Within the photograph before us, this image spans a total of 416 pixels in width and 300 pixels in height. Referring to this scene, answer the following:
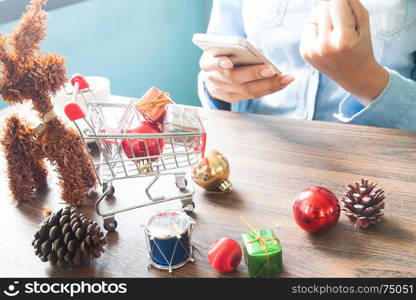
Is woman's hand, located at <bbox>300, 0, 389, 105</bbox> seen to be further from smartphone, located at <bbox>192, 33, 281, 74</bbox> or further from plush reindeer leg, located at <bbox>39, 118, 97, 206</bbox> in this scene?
plush reindeer leg, located at <bbox>39, 118, 97, 206</bbox>

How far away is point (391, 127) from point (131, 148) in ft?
1.82

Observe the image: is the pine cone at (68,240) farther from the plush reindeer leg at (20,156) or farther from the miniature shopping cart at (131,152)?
the plush reindeer leg at (20,156)

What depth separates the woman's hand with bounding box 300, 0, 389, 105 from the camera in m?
0.76

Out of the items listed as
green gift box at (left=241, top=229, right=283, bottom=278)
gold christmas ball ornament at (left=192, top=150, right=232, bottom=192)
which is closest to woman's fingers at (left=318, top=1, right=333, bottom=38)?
gold christmas ball ornament at (left=192, top=150, right=232, bottom=192)

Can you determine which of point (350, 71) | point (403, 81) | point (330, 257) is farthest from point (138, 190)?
point (403, 81)

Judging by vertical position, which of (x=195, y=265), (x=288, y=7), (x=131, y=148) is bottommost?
(x=195, y=265)

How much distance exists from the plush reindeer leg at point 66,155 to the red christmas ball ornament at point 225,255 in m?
0.25

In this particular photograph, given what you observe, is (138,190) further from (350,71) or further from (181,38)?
(181,38)

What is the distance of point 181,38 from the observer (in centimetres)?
206

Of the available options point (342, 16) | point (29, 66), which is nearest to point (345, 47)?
point (342, 16)

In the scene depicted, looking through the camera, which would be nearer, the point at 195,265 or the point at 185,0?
the point at 195,265

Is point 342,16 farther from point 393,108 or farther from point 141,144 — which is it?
point 141,144

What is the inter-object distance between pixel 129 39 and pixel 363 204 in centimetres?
142

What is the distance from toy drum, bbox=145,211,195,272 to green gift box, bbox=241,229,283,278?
0.07 m
